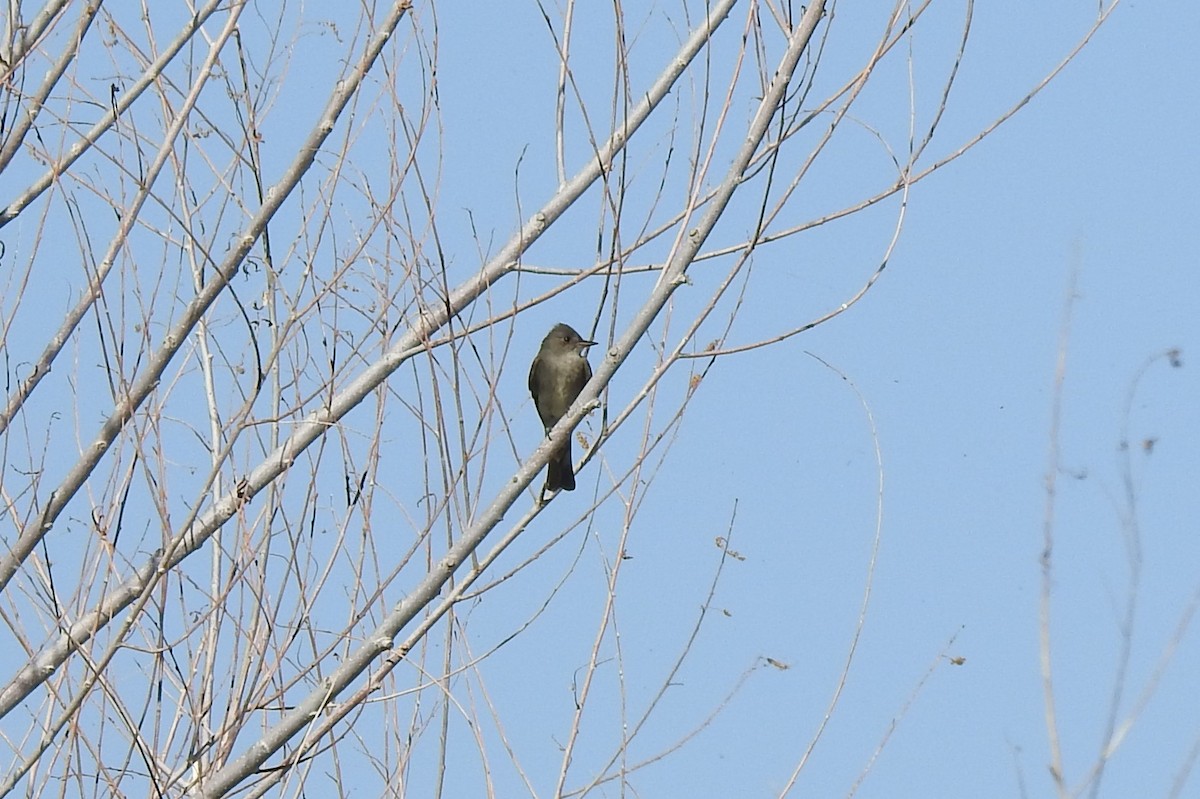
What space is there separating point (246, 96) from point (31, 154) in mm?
544

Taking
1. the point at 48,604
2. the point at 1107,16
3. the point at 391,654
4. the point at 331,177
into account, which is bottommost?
the point at 391,654

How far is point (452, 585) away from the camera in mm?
3430

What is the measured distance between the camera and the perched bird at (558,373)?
6207 mm

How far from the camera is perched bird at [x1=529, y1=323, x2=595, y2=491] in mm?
6207

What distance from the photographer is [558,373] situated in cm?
623

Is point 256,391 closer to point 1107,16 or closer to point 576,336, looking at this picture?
point 1107,16

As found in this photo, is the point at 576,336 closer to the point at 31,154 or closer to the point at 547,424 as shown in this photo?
the point at 547,424

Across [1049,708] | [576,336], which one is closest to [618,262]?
[1049,708]

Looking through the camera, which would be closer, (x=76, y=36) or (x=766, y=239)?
(x=766, y=239)

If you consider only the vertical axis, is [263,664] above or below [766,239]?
below

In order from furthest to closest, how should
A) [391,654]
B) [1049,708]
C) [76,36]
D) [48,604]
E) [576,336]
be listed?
1. [576,336]
2. [76,36]
3. [48,604]
4. [391,654]
5. [1049,708]

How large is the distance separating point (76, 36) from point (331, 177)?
0.69 meters

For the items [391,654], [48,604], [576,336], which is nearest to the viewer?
[391,654]

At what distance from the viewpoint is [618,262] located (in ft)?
10.8
